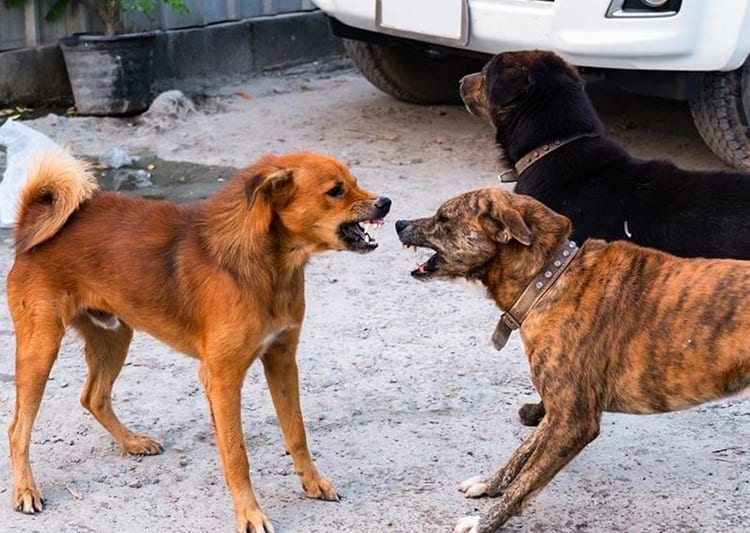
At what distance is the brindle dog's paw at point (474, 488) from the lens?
417cm

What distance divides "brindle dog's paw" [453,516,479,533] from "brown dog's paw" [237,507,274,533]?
59cm

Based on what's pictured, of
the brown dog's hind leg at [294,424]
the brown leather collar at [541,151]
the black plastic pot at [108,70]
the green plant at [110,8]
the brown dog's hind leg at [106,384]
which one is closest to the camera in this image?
the brown dog's hind leg at [294,424]

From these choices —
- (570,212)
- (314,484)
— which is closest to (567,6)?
(570,212)

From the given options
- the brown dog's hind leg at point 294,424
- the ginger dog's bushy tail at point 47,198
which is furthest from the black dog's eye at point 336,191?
the ginger dog's bushy tail at point 47,198

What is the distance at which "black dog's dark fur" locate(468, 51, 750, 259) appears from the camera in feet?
14.5

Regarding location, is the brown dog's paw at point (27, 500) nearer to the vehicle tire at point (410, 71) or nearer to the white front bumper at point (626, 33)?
the white front bumper at point (626, 33)

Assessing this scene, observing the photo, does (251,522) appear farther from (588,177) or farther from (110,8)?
(110,8)

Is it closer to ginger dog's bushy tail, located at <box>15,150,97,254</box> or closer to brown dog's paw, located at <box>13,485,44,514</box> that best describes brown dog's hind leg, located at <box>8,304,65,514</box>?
brown dog's paw, located at <box>13,485,44,514</box>

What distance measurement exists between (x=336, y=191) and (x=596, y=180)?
3.86 feet

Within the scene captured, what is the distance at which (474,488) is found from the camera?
4.17 meters

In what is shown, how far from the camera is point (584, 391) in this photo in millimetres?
3805

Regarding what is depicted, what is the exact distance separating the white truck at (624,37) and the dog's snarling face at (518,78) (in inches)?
60.6

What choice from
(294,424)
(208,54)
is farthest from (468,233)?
(208,54)

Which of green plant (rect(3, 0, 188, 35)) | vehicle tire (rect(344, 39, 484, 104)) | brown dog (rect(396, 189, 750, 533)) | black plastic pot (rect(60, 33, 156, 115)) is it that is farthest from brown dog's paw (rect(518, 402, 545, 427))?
black plastic pot (rect(60, 33, 156, 115))
